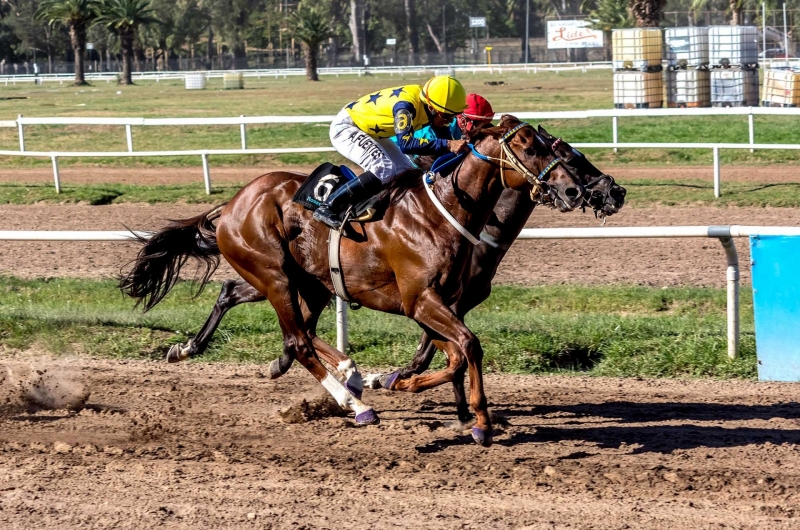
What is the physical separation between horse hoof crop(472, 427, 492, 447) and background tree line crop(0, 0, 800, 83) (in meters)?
44.6

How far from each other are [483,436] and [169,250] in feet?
8.86

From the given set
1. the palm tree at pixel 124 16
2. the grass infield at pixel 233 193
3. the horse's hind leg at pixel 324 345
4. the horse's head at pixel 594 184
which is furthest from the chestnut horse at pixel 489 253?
the palm tree at pixel 124 16

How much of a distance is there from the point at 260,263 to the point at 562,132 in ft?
48.2

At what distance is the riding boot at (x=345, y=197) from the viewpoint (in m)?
5.63

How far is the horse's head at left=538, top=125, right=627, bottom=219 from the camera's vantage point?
16.3 ft

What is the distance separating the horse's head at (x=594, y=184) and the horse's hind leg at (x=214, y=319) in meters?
2.45

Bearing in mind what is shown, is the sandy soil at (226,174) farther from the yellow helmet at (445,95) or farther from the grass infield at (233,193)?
the yellow helmet at (445,95)

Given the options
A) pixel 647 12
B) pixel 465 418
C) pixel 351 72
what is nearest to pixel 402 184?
pixel 465 418

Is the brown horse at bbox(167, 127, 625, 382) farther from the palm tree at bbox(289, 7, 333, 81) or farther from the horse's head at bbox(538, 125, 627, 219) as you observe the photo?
the palm tree at bbox(289, 7, 333, 81)

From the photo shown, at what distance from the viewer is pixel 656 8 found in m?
25.1

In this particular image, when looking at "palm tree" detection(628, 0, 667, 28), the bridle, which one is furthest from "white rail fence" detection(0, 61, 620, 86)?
the bridle

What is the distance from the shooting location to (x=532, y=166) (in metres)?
5.07

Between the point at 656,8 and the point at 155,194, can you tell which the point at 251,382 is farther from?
the point at 656,8

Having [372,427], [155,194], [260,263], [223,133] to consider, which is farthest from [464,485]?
[223,133]
